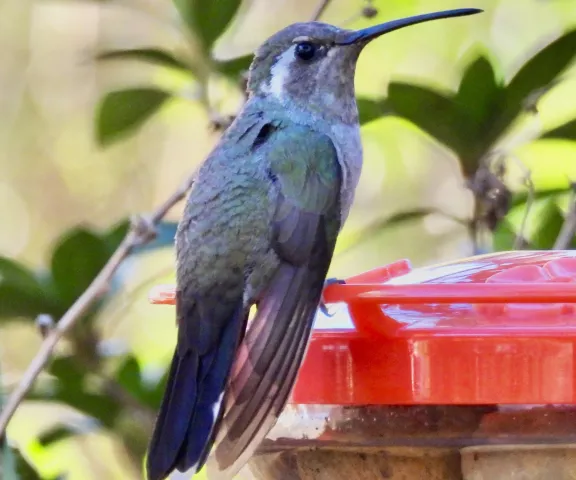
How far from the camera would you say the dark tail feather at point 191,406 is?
6.54 feet

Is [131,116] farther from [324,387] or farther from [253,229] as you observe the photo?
[324,387]

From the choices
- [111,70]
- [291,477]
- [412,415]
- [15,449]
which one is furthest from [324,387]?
[111,70]

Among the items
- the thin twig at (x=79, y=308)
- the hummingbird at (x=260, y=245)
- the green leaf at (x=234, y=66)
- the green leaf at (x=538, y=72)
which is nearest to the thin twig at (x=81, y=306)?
the thin twig at (x=79, y=308)

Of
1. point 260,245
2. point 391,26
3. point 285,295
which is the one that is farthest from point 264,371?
point 391,26

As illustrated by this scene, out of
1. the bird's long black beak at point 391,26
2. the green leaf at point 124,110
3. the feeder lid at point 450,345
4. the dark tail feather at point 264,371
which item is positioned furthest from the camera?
the green leaf at point 124,110

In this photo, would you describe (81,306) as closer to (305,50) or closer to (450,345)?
(305,50)

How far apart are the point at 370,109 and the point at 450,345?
1419 mm

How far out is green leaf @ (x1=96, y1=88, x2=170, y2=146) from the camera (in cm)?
315

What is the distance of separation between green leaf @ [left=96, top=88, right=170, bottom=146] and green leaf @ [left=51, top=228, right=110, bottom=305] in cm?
39

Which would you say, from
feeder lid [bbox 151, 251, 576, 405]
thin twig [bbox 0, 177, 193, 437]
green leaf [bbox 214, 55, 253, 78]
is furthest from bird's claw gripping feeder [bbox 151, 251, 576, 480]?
green leaf [bbox 214, 55, 253, 78]

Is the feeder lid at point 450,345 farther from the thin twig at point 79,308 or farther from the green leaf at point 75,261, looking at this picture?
the green leaf at point 75,261

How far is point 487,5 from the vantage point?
590cm

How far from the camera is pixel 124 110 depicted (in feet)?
10.4

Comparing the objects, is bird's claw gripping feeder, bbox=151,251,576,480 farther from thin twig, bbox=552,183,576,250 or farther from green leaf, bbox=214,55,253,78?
green leaf, bbox=214,55,253,78
